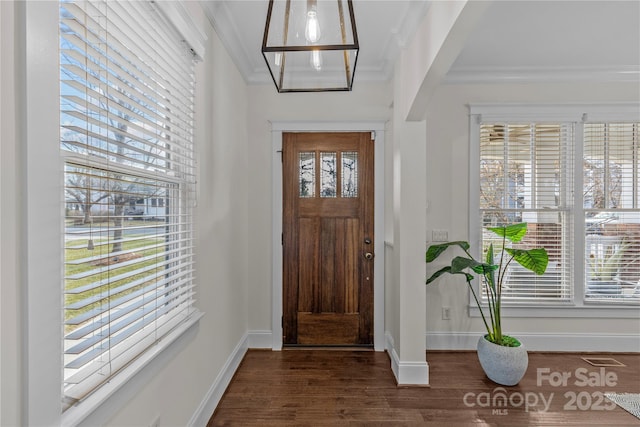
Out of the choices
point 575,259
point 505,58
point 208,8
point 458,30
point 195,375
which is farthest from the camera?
point 575,259

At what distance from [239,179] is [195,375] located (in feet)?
5.26

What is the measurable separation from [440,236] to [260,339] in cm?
201

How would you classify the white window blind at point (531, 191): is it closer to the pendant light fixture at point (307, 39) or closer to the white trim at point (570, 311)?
the white trim at point (570, 311)

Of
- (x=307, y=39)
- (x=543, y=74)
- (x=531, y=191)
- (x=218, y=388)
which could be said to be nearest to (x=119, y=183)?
(x=307, y=39)

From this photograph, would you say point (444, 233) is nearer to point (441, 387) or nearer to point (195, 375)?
point (441, 387)

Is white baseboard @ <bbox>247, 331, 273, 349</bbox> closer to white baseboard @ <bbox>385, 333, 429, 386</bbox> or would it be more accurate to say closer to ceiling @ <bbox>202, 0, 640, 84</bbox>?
white baseboard @ <bbox>385, 333, 429, 386</bbox>

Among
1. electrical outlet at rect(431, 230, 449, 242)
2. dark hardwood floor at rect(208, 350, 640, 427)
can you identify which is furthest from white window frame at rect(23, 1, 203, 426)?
electrical outlet at rect(431, 230, 449, 242)

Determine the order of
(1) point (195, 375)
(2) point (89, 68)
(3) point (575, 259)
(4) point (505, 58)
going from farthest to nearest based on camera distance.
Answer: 1. (3) point (575, 259)
2. (4) point (505, 58)
3. (1) point (195, 375)
4. (2) point (89, 68)

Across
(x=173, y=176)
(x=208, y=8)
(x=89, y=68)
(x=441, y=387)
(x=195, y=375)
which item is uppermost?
(x=208, y=8)

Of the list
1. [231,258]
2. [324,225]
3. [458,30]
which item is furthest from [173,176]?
[324,225]

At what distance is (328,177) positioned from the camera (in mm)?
3172

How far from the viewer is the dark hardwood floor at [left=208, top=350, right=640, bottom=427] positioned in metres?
2.10

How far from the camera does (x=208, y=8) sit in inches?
78.6

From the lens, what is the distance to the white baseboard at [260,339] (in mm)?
3182
